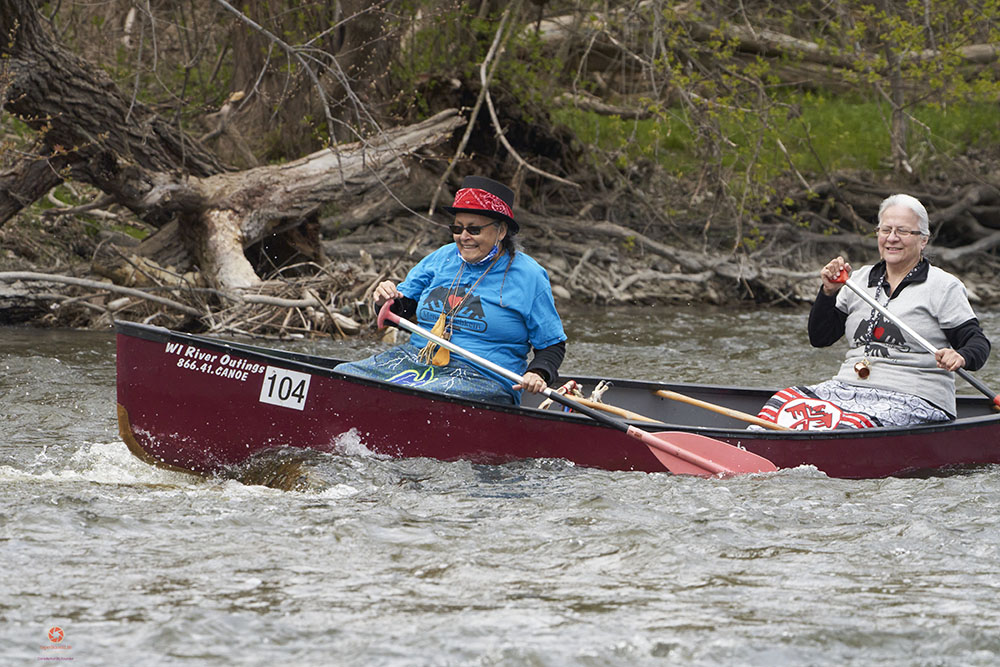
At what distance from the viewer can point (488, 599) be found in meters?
3.63

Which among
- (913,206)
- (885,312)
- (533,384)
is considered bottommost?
(533,384)

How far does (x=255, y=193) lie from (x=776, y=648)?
25.2 ft

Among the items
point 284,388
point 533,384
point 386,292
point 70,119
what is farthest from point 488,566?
point 70,119

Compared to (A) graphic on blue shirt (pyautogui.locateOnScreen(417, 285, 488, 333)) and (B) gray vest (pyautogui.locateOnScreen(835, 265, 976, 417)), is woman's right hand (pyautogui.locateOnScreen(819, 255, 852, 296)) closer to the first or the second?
(B) gray vest (pyautogui.locateOnScreen(835, 265, 976, 417))

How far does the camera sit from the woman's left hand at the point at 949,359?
5312 millimetres

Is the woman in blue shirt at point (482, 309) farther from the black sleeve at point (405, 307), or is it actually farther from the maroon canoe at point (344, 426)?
the maroon canoe at point (344, 426)

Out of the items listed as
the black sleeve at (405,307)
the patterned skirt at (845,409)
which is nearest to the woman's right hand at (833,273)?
the patterned skirt at (845,409)

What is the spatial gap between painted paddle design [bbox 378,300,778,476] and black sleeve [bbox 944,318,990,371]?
0.98 m

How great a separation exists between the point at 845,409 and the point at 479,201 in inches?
77.2

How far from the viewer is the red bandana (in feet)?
17.6

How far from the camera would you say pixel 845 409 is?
18.7 ft

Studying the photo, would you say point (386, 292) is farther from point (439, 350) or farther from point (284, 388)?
point (284, 388)

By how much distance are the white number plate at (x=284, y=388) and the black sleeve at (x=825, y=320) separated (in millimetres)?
2408

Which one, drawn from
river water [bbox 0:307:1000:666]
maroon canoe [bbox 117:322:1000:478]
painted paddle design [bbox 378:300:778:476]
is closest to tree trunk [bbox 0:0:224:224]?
maroon canoe [bbox 117:322:1000:478]
